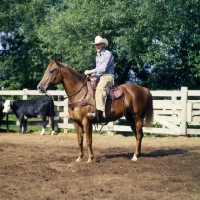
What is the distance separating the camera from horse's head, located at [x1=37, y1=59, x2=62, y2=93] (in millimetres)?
8391

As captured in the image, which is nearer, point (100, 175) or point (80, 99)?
point (100, 175)

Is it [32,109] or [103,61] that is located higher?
[103,61]

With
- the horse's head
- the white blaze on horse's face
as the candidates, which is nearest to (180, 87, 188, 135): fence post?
the horse's head

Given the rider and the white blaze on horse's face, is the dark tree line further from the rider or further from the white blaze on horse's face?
the rider

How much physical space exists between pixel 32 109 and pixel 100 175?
932 cm

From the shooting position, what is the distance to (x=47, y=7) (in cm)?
2750

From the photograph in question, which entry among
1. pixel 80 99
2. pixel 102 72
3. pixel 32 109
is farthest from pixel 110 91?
Result: pixel 32 109

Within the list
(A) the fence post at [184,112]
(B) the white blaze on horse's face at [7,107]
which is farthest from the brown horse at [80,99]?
(B) the white blaze on horse's face at [7,107]

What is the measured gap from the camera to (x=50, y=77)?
8430 mm

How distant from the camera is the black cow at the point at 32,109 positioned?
50.9 ft

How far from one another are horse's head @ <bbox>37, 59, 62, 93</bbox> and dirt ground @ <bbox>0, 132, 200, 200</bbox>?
1.61 metres

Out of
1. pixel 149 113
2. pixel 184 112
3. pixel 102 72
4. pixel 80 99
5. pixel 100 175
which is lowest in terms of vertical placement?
pixel 100 175

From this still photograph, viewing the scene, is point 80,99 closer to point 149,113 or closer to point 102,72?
point 102,72

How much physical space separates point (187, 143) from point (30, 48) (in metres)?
18.4
